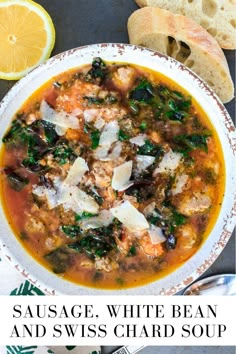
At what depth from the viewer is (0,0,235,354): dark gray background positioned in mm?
3363

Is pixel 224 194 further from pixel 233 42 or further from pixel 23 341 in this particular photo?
pixel 23 341

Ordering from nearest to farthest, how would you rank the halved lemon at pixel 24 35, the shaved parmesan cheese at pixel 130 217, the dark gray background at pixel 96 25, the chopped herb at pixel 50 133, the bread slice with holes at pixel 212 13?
the shaved parmesan cheese at pixel 130 217 → the chopped herb at pixel 50 133 → the halved lemon at pixel 24 35 → the bread slice with holes at pixel 212 13 → the dark gray background at pixel 96 25

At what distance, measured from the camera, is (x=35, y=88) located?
285 centimetres

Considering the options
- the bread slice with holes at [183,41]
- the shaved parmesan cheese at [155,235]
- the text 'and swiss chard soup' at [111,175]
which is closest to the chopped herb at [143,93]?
the text 'and swiss chard soup' at [111,175]

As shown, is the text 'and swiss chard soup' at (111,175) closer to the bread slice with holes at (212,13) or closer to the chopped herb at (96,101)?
the chopped herb at (96,101)

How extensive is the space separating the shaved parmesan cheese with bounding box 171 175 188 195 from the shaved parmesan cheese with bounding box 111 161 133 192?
0.21 m

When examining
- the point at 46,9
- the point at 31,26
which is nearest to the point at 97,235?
the point at 31,26

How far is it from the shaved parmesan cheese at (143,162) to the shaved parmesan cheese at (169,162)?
0.04 meters

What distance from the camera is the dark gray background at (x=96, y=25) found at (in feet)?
11.0

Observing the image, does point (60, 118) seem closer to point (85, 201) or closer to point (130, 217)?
point (85, 201)

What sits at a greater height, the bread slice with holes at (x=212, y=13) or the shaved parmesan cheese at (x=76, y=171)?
the bread slice with holes at (x=212, y=13)

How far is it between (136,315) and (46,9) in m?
1.82

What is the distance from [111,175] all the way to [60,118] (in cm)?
37

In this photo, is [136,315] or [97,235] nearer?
[97,235]
